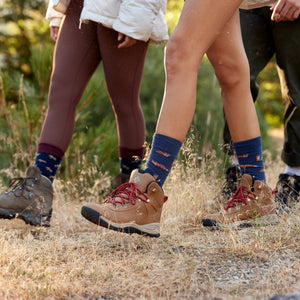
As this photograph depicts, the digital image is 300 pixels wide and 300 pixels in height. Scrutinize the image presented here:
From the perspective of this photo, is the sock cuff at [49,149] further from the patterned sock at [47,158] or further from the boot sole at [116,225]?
the boot sole at [116,225]

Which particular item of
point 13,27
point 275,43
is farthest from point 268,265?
point 13,27

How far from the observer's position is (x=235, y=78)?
7.17ft

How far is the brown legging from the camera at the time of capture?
7.85 feet

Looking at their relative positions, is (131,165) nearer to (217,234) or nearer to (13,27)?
(217,234)

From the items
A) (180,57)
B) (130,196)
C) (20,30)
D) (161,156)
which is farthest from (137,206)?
(20,30)

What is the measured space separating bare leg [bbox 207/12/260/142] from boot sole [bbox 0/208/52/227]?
110 centimetres

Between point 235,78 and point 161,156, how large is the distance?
61cm

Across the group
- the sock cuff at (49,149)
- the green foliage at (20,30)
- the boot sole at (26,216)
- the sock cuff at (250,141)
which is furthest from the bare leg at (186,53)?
the green foliage at (20,30)

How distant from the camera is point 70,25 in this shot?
8.07ft

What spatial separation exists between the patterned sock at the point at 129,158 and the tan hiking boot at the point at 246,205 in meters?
0.75

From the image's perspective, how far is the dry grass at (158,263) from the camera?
1515 millimetres

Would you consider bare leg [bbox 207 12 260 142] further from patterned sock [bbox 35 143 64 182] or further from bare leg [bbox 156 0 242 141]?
patterned sock [bbox 35 143 64 182]

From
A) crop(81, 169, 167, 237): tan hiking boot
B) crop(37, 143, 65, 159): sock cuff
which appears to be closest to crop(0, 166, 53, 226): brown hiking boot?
crop(37, 143, 65, 159): sock cuff

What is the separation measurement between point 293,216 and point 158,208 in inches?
29.8
